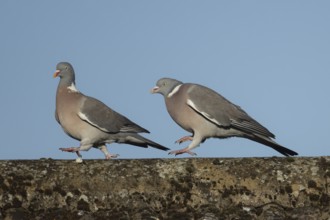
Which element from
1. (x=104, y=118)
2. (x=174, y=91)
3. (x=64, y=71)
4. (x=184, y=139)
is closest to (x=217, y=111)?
(x=184, y=139)

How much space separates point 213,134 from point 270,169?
11.1ft

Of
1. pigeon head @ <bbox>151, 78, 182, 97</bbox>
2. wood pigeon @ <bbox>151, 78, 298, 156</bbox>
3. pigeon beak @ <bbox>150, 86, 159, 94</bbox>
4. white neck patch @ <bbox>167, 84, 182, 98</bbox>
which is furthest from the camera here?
pigeon beak @ <bbox>150, 86, 159, 94</bbox>

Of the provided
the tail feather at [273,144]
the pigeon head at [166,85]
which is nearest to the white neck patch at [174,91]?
the pigeon head at [166,85]

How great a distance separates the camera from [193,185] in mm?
6938

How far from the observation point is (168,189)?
6.90 metres

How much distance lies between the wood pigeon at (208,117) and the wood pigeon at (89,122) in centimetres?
70

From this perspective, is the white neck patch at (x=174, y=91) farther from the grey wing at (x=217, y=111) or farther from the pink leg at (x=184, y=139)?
the pink leg at (x=184, y=139)

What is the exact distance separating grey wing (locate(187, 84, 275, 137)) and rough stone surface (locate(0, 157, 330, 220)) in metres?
3.03

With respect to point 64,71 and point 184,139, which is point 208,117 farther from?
point 64,71

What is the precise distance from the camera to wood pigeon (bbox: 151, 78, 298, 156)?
33.4ft

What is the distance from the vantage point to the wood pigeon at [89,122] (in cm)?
1029

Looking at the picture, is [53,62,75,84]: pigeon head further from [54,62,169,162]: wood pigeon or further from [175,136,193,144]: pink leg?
[175,136,193,144]: pink leg

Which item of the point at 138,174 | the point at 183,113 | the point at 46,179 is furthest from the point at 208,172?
the point at 183,113

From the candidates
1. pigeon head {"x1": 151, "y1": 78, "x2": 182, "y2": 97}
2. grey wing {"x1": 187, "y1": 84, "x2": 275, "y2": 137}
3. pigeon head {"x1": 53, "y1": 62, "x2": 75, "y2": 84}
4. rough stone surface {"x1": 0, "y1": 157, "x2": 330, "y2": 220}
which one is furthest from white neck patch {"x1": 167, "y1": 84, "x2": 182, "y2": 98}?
rough stone surface {"x1": 0, "y1": 157, "x2": 330, "y2": 220}
